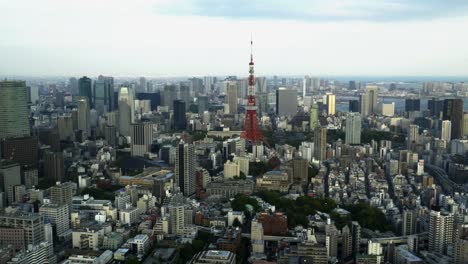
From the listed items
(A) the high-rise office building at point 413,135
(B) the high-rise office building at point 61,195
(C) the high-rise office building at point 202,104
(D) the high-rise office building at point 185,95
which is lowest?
(B) the high-rise office building at point 61,195

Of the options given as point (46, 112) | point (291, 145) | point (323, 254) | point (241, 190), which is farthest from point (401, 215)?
point (46, 112)

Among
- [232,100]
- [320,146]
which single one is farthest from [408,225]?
[232,100]

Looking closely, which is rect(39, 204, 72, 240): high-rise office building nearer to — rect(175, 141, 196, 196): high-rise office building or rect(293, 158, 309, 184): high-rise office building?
rect(175, 141, 196, 196): high-rise office building

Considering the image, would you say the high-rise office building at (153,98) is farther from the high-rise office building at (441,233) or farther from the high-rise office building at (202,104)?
the high-rise office building at (441,233)

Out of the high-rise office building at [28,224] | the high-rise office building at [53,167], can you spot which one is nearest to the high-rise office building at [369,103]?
the high-rise office building at [53,167]

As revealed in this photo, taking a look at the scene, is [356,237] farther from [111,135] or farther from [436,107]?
[436,107]

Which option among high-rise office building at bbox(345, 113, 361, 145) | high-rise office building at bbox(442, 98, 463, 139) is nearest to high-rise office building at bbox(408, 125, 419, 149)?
high-rise office building at bbox(442, 98, 463, 139)
